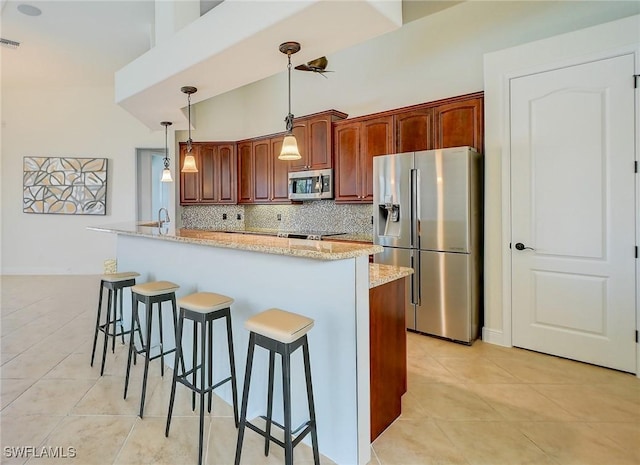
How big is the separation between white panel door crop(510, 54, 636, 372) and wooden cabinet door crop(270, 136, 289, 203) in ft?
10.3

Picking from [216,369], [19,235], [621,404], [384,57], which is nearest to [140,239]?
[216,369]

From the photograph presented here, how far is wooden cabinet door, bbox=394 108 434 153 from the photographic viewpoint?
3.68m

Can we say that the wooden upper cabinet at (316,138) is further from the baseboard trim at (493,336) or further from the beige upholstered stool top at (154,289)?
the beige upholstered stool top at (154,289)

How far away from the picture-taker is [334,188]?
15.0 ft

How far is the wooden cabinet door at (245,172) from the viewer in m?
5.78

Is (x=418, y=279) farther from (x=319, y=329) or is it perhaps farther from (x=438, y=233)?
(x=319, y=329)

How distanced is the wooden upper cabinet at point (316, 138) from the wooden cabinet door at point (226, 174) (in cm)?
152

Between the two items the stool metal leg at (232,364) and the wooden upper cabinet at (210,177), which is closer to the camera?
the stool metal leg at (232,364)

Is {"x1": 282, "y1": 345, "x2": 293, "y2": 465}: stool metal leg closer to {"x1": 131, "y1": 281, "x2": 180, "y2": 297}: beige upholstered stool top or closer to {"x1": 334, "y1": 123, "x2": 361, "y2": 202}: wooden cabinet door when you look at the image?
{"x1": 131, "y1": 281, "x2": 180, "y2": 297}: beige upholstered stool top

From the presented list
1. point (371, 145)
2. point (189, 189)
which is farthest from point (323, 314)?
→ point (189, 189)

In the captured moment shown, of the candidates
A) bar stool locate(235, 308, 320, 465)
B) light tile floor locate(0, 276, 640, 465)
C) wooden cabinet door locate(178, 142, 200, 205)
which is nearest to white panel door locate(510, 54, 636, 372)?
light tile floor locate(0, 276, 640, 465)

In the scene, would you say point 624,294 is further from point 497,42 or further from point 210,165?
point 210,165

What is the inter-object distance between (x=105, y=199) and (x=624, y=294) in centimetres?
772

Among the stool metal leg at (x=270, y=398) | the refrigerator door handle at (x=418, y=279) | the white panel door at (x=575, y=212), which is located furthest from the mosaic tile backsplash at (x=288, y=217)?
the stool metal leg at (x=270, y=398)
